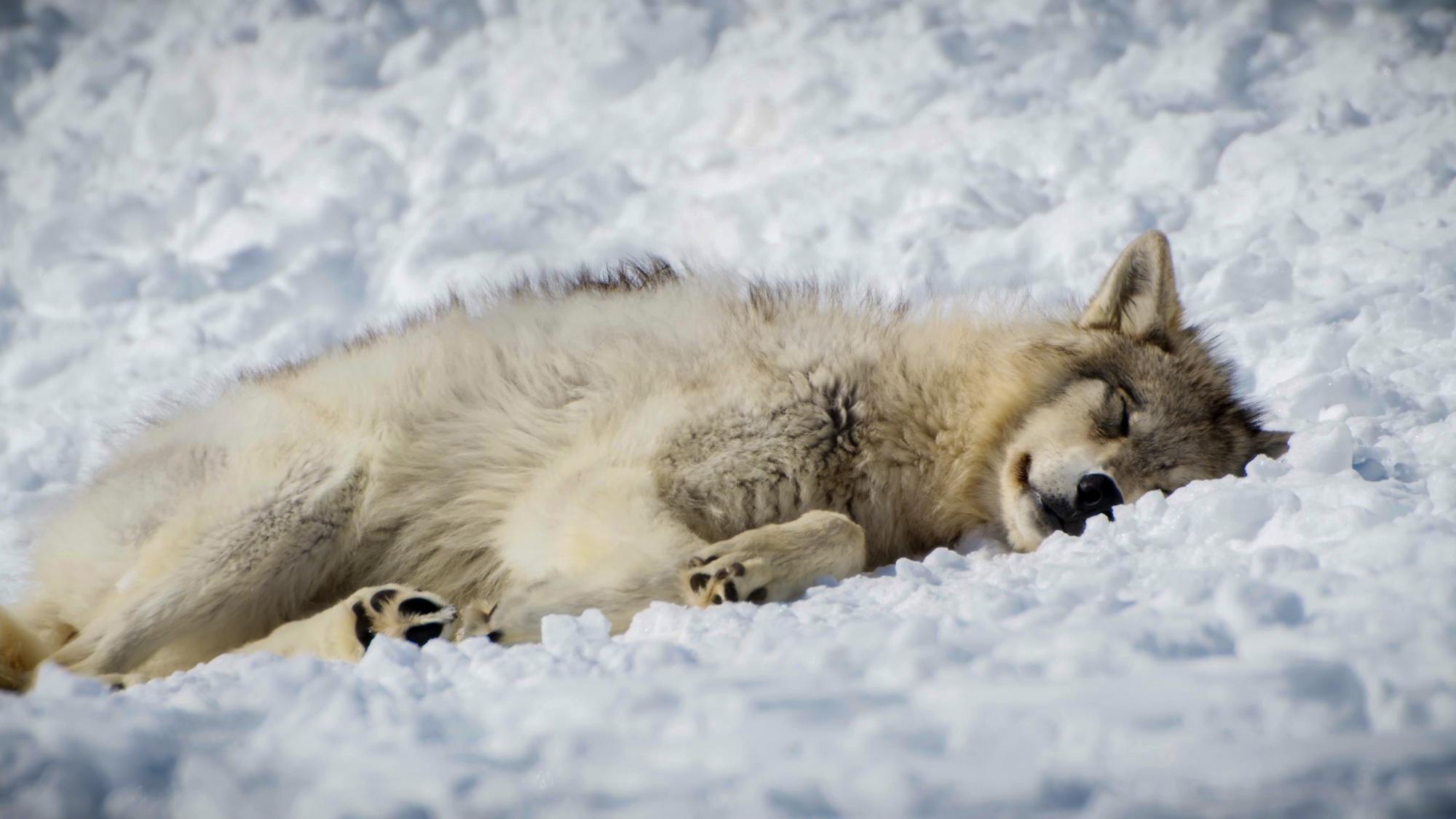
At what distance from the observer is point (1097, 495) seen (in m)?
3.28

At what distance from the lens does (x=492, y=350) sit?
3754 mm

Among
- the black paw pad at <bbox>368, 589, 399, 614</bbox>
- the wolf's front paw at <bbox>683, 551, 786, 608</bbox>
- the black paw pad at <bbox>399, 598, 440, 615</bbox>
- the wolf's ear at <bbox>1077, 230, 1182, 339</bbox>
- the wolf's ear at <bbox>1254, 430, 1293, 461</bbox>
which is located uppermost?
the wolf's ear at <bbox>1077, 230, 1182, 339</bbox>

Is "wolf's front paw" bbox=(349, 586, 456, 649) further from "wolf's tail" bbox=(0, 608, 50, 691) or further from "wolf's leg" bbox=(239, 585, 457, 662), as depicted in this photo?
"wolf's tail" bbox=(0, 608, 50, 691)

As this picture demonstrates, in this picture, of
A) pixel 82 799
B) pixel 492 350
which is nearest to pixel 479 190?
pixel 492 350

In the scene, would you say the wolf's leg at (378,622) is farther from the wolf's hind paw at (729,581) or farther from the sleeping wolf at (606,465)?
the wolf's hind paw at (729,581)

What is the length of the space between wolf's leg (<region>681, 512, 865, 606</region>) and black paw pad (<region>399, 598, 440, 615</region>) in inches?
28.6

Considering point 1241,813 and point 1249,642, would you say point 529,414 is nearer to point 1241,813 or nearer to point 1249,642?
point 1249,642

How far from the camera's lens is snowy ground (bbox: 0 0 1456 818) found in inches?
66.0

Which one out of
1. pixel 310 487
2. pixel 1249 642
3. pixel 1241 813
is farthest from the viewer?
pixel 310 487

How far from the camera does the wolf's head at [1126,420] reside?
11.1 feet

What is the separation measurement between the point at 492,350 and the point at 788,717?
2313 millimetres

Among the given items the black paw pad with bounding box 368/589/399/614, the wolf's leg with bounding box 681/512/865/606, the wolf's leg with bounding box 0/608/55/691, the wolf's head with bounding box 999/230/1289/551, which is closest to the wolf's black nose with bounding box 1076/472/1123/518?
the wolf's head with bounding box 999/230/1289/551

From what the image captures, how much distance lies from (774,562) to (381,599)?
3.74 feet

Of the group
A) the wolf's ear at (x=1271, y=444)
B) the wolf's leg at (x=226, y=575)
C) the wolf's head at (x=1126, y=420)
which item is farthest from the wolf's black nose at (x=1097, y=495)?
the wolf's leg at (x=226, y=575)
